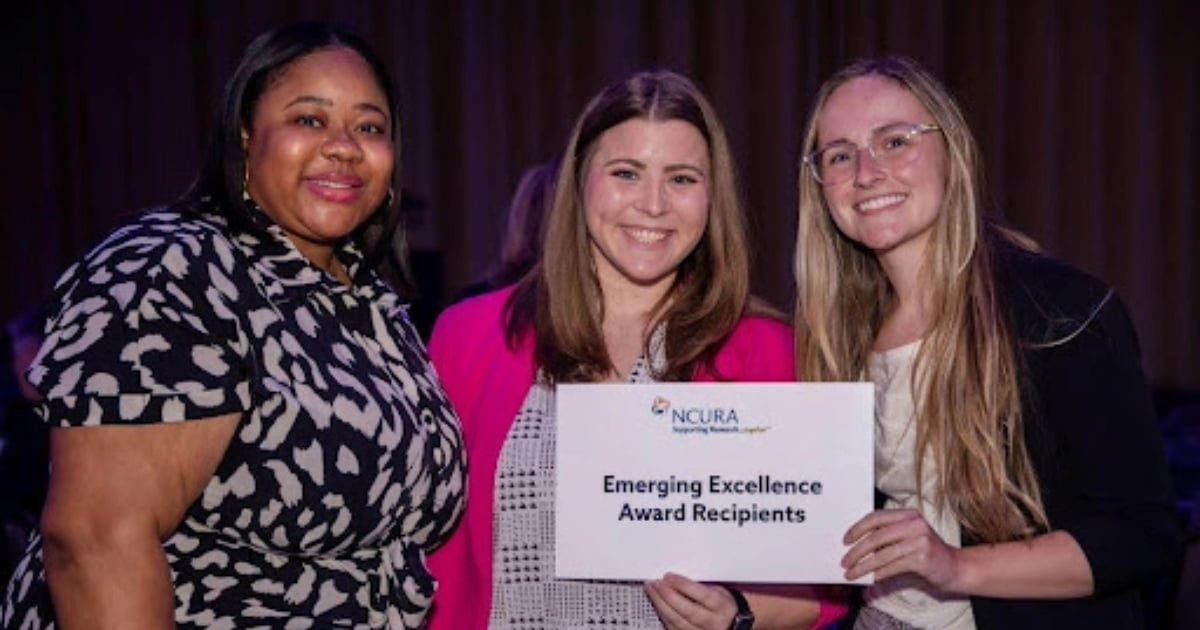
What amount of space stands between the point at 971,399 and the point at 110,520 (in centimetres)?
149

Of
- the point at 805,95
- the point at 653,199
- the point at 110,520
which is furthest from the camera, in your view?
the point at 805,95

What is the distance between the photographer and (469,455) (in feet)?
9.40

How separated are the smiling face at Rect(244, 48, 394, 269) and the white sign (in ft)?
1.79

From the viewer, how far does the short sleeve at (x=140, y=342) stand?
1.95 meters

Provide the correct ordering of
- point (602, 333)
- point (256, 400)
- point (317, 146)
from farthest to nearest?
point (602, 333)
point (317, 146)
point (256, 400)

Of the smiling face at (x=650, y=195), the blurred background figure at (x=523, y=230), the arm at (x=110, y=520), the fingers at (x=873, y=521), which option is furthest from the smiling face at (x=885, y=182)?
the blurred background figure at (x=523, y=230)

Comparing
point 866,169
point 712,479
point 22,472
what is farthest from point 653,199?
point 22,472

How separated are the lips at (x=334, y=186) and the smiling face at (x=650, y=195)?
25.4 inches

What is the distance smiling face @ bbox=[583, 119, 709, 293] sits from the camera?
2.91 meters

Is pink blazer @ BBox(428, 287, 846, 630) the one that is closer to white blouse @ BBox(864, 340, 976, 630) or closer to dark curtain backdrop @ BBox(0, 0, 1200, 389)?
white blouse @ BBox(864, 340, 976, 630)

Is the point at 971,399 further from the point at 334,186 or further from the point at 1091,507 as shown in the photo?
the point at 334,186

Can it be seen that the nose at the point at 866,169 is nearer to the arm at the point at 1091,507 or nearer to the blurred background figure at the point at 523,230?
the arm at the point at 1091,507

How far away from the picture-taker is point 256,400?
2.14 m

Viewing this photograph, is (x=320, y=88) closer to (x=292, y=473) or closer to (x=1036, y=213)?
(x=292, y=473)
